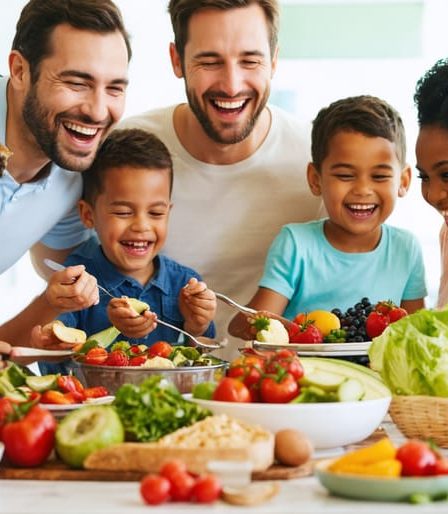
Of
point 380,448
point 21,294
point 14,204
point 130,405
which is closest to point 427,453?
point 380,448

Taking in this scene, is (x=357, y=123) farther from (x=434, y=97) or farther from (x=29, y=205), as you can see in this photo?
(x=29, y=205)

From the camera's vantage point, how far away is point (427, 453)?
1678 mm

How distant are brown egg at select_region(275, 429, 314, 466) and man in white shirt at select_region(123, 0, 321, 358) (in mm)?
2068

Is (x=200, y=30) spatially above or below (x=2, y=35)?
below

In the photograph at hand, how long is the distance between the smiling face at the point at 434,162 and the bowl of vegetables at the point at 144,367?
1193mm

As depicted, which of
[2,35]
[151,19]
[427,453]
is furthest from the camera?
[151,19]

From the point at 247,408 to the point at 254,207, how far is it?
2070 millimetres

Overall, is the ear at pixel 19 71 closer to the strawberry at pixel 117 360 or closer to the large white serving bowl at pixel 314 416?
the strawberry at pixel 117 360

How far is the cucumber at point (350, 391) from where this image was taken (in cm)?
200

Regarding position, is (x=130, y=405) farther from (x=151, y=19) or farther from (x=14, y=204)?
(x=151, y=19)

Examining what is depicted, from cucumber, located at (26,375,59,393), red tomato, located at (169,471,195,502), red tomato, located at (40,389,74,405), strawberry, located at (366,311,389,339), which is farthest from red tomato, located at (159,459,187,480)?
strawberry, located at (366,311,389,339)

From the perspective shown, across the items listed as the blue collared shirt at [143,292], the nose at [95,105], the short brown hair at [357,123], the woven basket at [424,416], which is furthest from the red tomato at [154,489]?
the short brown hair at [357,123]

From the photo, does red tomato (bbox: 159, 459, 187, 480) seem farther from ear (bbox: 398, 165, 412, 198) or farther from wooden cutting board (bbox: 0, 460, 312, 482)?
ear (bbox: 398, 165, 412, 198)

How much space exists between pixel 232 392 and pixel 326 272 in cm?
179
